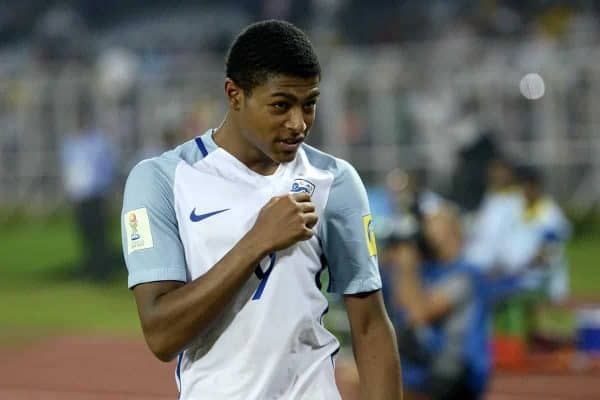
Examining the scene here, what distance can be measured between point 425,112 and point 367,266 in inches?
516

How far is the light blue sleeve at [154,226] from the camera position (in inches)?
114

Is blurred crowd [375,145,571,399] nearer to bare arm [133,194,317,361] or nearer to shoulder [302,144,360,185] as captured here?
shoulder [302,144,360,185]

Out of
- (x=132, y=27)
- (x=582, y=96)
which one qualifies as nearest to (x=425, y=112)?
(x=582, y=96)

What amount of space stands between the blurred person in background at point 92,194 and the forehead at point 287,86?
12788 mm

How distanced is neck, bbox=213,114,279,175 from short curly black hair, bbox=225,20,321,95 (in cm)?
13

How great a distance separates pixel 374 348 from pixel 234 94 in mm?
710

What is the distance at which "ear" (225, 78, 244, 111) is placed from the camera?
298 cm

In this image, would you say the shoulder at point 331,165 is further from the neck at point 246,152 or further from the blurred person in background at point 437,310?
the blurred person in background at point 437,310

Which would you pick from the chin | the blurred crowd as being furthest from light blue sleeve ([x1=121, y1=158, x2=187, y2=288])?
the blurred crowd

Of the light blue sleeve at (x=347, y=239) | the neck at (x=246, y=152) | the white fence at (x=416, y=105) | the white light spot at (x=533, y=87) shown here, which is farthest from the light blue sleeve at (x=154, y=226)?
the white light spot at (x=533, y=87)

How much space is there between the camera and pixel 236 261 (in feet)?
9.05

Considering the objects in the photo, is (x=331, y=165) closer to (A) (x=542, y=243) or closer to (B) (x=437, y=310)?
(B) (x=437, y=310)

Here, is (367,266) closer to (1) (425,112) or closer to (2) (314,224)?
(2) (314,224)

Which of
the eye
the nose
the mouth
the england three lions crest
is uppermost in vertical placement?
the eye
